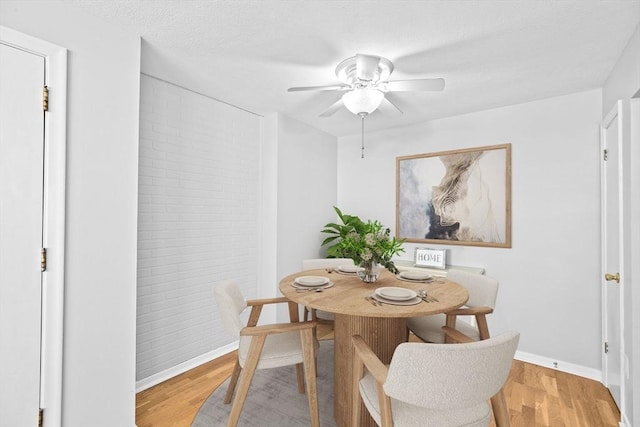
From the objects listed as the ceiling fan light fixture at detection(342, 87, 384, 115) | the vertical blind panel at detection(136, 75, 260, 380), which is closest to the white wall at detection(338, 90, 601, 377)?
the ceiling fan light fixture at detection(342, 87, 384, 115)

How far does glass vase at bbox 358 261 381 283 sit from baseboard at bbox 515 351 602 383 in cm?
209

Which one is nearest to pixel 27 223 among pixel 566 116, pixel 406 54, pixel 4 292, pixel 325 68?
pixel 4 292

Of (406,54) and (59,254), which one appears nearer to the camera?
(59,254)

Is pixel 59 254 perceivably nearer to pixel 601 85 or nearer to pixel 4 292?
pixel 4 292

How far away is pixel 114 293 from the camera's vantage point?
6.11ft

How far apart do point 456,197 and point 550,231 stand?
0.93 meters

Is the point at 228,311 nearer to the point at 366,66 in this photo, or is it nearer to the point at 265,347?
the point at 265,347

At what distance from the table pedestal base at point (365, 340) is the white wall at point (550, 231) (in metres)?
1.84

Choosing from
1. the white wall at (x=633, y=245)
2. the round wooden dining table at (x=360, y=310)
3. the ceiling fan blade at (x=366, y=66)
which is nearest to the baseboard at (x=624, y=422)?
the white wall at (x=633, y=245)

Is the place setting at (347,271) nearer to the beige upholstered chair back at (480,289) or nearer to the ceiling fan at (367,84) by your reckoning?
the beige upholstered chair back at (480,289)

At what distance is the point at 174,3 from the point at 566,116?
3373mm

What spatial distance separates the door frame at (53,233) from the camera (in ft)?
5.30

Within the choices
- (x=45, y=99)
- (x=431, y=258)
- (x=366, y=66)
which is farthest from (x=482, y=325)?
(x=45, y=99)

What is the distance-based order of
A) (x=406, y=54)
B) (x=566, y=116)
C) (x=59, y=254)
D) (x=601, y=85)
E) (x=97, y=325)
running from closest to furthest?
(x=59, y=254)
(x=97, y=325)
(x=406, y=54)
(x=601, y=85)
(x=566, y=116)
